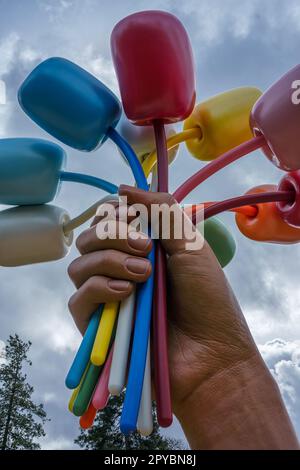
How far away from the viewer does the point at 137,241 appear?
4.39ft

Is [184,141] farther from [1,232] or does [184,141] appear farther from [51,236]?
[1,232]

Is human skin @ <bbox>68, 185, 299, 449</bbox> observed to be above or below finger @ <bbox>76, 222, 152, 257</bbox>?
below

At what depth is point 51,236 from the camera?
1.76m

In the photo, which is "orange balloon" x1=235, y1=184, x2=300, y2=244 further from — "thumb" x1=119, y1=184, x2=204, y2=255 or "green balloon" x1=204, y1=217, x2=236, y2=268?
"thumb" x1=119, y1=184, x2=204, y2=255

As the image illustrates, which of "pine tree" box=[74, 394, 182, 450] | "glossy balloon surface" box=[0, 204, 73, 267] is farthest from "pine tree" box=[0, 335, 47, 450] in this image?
"glossy balloon surface" box=[0, 204, 73, 267]

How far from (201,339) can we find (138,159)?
26.5 inches

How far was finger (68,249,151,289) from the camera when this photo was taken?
1.30 metres

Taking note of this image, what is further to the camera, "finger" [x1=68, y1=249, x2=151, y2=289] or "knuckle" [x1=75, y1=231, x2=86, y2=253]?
"knuckle" [x1=75, y1=231, x2=86, y2=253]

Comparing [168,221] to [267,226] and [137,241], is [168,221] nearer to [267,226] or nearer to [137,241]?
[137,241]

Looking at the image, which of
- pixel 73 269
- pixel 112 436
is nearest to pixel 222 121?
pixel 73 269

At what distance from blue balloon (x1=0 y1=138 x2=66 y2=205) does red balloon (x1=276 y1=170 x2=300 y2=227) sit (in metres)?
0.83

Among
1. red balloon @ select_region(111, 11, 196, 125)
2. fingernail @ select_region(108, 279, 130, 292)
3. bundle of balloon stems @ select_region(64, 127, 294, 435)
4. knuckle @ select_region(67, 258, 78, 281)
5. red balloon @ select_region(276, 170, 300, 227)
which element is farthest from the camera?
red balloon @ select_region(276, 170, 300, 227)

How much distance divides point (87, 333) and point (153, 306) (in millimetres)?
→ 193

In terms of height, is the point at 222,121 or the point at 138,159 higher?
the point at 222,121
